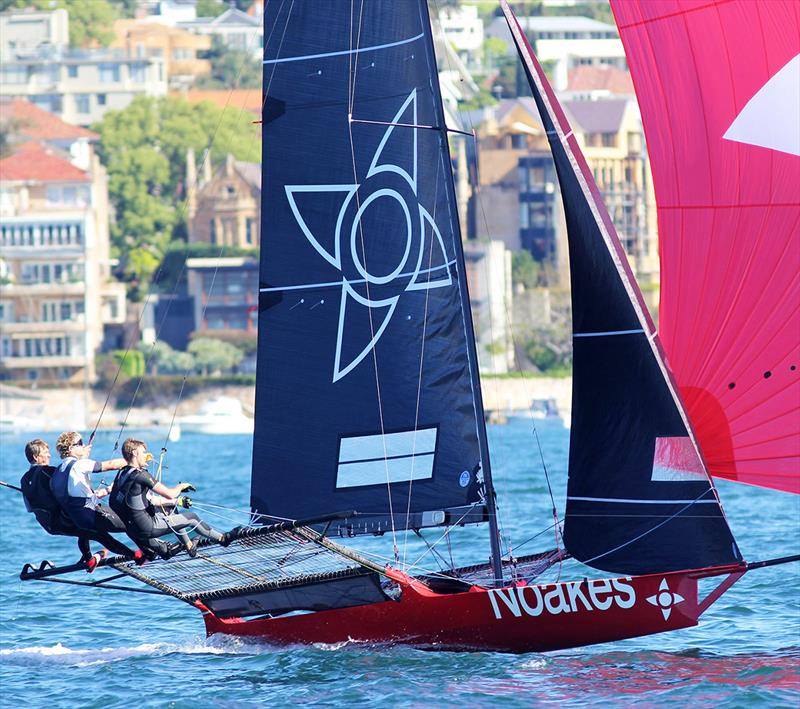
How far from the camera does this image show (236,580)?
11.2 m

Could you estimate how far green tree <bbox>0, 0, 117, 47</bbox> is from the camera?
114 meters

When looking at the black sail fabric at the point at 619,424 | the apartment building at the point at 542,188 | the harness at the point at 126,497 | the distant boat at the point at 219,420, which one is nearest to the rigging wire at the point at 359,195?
the black sail fabric at the point at 619,424

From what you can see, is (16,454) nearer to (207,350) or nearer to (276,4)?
(207,350)

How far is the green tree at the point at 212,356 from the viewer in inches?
2776

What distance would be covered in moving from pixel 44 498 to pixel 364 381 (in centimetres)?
225

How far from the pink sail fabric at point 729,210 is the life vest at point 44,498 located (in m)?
4.05

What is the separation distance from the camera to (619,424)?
10422 millimetres

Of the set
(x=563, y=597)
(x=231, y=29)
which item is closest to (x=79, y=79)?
(x=231, y=29)

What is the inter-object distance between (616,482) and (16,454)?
37.2 m

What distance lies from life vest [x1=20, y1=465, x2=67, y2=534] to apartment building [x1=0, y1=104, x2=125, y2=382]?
58851 millimetres

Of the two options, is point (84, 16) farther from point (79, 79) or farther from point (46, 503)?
point (46, 503)

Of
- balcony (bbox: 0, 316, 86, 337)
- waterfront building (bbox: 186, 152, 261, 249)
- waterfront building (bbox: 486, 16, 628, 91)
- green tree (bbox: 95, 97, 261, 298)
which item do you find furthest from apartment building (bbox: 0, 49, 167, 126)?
waterfront building (bbox: 486, 16, 628, 91)

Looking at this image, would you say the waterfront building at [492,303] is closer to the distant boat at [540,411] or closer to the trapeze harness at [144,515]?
the distant boat at [540,411]

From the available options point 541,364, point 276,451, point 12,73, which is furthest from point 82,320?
point 276,451
